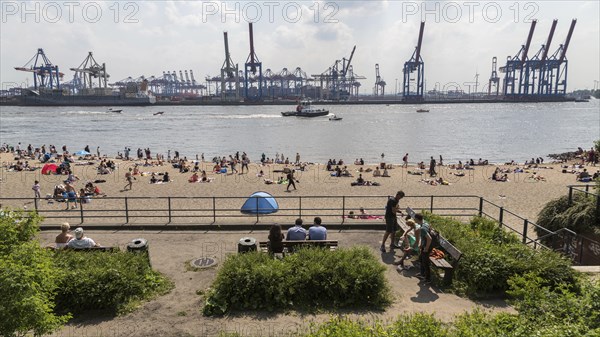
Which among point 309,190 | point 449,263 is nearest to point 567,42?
point 309,190

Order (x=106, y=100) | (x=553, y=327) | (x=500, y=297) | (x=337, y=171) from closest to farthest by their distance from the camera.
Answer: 1. (x=553, y=327)
2. (x=500, y=297)
3. (x=337, y=171)
4. (x=106, y=100)

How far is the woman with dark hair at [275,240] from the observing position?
295 inches

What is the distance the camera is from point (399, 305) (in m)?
6.30

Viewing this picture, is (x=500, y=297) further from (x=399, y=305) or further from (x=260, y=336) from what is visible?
(x=260, y=336)

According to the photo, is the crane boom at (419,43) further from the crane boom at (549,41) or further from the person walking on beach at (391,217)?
the person walking on beach at (391,217)

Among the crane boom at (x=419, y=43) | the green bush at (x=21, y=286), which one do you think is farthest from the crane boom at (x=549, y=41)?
the green bush at (x=21, y=286)

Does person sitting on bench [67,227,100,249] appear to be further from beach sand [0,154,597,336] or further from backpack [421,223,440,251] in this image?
backpack [421,223,440,251]

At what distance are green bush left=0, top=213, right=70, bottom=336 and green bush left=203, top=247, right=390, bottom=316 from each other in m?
2.43

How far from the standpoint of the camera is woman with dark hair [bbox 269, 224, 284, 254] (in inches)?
295

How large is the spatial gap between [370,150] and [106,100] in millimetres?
146538

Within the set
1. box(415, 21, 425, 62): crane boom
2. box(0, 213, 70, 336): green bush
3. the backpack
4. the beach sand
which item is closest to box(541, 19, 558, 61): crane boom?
box(415, 21, 425, 62): crane boom

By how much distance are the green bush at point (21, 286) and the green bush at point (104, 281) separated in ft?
5.45

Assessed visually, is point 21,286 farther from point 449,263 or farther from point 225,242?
point 449,263

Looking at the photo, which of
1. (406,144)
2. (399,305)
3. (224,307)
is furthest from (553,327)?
(406,144)
